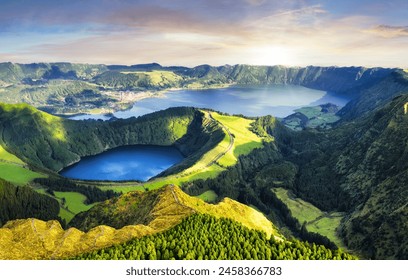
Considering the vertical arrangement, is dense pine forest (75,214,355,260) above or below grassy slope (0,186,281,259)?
above

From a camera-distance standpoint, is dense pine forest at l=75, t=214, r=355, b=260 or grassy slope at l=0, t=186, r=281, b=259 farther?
grassy slope at l=0, t=186, r=281, b=259

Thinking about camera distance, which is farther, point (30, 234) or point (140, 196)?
point (140, 196)

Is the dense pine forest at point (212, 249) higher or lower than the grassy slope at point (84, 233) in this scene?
higher

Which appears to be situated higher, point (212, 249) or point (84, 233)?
point (212, 249)

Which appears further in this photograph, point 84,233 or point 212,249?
point 84,233

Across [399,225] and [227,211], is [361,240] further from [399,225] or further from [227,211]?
[227,211]

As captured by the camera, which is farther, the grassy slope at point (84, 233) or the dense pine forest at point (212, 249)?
the grassy slope at point (84, 233)
